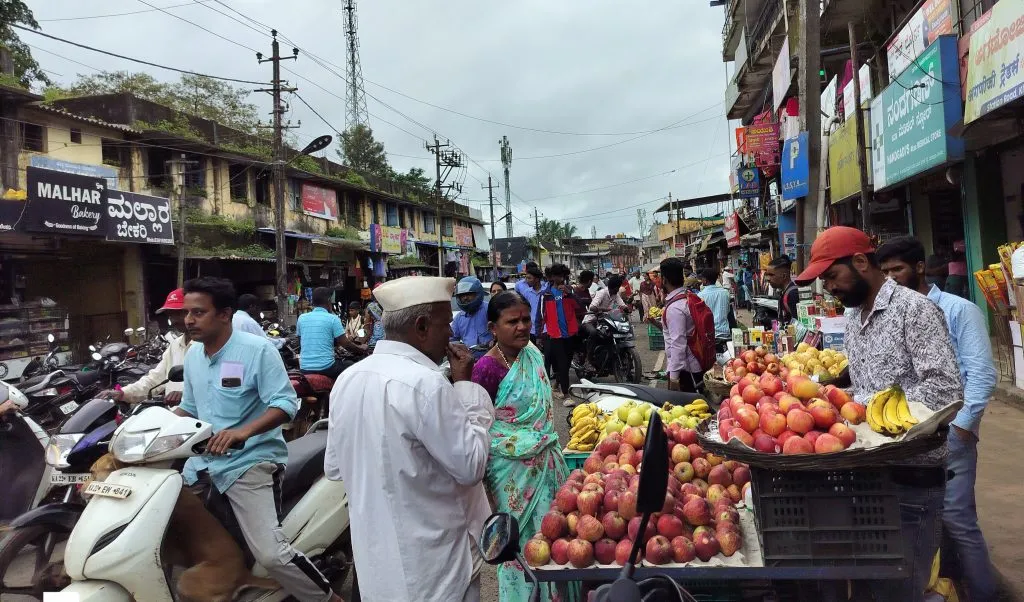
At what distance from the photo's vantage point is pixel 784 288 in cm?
891

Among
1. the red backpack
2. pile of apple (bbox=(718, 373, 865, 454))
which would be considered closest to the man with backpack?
the red backpack

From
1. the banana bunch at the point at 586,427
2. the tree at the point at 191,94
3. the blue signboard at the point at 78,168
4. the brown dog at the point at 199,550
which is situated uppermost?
the tree at the point at 191,94

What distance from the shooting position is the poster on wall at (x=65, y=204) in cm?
1531

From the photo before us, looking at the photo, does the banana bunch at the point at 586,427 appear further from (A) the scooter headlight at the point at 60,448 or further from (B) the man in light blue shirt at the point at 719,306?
(B) the man in light blue shirt at the point at 719,306

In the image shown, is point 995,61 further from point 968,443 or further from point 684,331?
point 968,443

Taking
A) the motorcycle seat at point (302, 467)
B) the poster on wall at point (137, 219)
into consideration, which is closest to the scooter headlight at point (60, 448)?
the motorcycle seat at point (302, 467)

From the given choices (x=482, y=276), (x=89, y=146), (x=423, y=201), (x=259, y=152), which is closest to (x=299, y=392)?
(x=89, y=146)

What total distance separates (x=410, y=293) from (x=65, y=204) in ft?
56.8

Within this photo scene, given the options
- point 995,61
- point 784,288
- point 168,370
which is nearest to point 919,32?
point 995,61

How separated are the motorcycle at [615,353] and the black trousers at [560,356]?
2.86 ft

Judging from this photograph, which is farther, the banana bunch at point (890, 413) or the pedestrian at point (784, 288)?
the pedestrian at point (784, 288)

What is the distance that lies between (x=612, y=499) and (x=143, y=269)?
21819 mm

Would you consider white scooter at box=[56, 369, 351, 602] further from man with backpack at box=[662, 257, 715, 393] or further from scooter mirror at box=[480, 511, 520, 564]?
man with backpack at box=[662, 257, 715, 393]

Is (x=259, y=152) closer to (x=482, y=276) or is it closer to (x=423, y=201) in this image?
(x=423, y=201)
